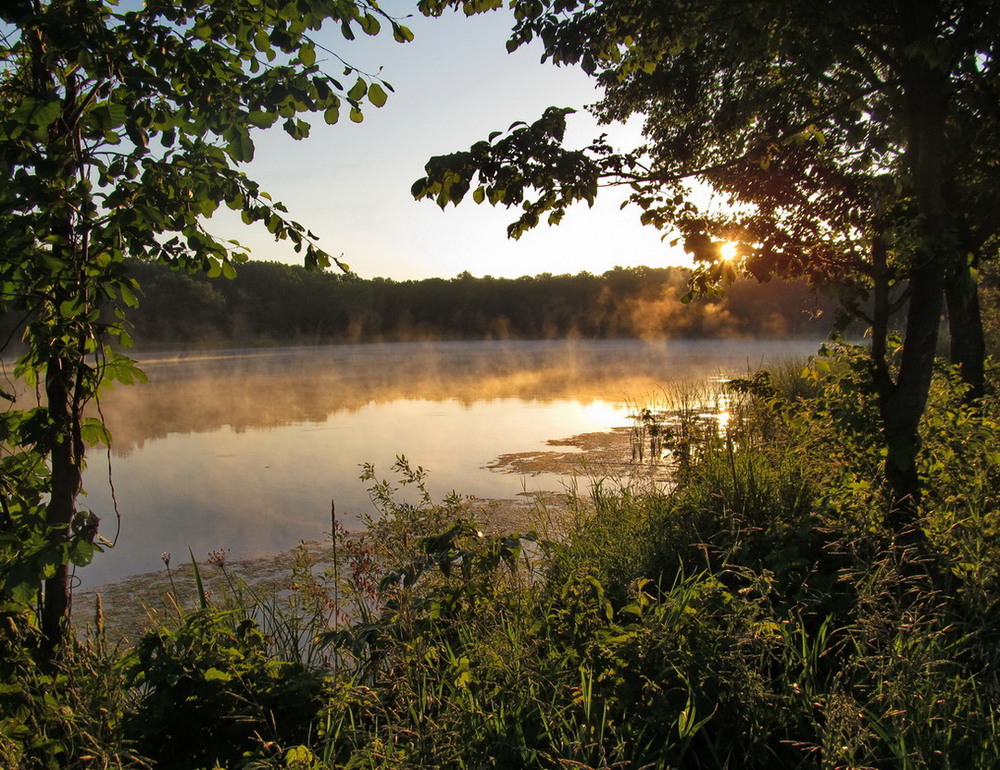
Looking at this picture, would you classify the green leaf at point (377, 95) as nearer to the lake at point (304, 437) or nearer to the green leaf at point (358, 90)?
the green leaf at point (358, 90)

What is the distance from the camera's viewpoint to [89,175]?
6.49 feet

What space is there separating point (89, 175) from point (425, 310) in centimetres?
4066

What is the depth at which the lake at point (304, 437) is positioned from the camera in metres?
5.81

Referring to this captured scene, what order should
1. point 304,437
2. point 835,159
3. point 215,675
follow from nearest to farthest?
1. point 215,675
2. point 835,159
3. point 304,437

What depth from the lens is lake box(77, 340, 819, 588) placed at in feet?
19.1

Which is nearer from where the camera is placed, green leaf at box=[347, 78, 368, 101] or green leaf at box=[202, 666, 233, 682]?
green leaf at box=[202, 666, 233, 682]

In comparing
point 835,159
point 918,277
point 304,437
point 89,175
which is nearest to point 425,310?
point 304,437

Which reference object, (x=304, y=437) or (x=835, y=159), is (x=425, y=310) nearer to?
(x=304, y=437)

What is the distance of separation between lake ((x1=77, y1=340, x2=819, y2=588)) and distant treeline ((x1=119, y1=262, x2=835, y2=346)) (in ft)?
50.0

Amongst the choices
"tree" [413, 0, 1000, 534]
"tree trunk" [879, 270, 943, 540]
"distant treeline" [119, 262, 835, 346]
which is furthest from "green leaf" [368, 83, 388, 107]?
"distant treeline" [119, 262, 835, 346]

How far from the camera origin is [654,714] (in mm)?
1882

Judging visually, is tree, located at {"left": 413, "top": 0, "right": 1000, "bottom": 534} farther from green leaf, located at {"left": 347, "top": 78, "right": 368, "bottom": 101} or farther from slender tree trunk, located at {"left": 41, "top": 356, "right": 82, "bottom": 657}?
slender tree trunk, located at {"left": 41, "top": 356, "right": 82, "bottom": 657}

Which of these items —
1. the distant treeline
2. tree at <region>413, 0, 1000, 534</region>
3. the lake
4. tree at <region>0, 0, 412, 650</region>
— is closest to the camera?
tree at <region>0, 0, 412, 650</region>

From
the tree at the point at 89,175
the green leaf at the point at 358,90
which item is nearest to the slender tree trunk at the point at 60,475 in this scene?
the tree at the point at 89,175
